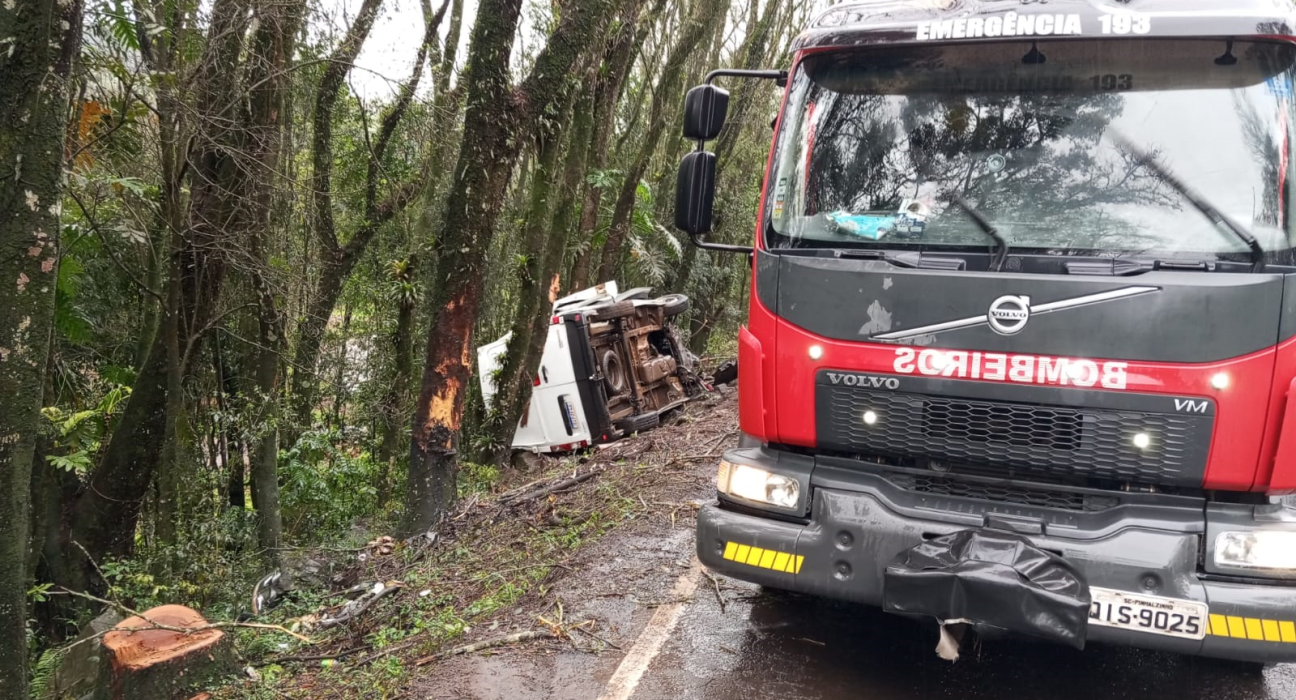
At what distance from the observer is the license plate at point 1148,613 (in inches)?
114

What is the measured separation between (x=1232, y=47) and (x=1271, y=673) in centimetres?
270

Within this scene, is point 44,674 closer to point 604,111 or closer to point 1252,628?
point 1252,628

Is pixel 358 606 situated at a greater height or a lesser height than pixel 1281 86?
lesser

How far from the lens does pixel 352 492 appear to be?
422 inches

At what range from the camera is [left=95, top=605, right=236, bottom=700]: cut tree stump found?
3.78 m

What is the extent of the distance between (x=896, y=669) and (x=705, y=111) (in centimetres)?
270

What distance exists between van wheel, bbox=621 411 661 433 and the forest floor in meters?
3.83

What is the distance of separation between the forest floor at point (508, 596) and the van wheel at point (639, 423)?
12.6ft

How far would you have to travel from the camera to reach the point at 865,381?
350cm

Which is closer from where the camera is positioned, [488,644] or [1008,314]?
[1008,314]

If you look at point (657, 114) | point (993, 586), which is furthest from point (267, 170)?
point (657, 114)

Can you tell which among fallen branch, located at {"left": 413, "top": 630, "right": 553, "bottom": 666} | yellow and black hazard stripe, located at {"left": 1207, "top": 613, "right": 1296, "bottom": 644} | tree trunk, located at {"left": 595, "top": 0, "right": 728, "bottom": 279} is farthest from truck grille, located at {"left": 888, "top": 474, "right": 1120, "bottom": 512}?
tree trunk, located at {"left": 595, "top": 0, "right": 728, "bottom": 279}

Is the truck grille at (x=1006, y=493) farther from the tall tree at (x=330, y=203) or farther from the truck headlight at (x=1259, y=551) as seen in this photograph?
the tall tree at (x=330, y=203)

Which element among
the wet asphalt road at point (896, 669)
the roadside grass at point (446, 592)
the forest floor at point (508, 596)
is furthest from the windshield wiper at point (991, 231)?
the roadside grass at point (446, 592)
